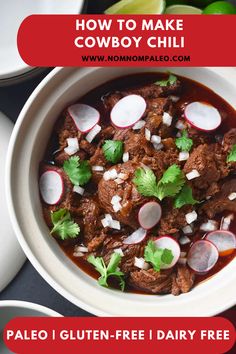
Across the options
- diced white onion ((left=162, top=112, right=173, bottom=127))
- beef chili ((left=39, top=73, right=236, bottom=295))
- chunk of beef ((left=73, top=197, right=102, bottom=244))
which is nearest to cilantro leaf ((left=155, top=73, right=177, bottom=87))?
beef chili ((left=39, top=73, right=236, bottom=295))

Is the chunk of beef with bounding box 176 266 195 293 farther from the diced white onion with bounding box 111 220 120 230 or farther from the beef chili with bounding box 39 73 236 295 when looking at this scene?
the diced white onion with bounding box 111 220 120 230

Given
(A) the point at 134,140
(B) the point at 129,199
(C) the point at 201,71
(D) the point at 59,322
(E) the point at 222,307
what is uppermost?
(C) the point at 201,71

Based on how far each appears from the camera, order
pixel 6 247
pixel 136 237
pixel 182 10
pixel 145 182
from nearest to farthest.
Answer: pixel 145 182 < pixel 136 237 < pixel 182 10 < pixel 6 247

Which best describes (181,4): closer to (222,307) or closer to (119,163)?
(119,163)

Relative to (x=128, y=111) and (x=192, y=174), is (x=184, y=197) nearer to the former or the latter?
(x=192, y=174)

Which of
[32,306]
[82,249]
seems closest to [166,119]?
[82,249]

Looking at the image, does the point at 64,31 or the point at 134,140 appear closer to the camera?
the point at 134,140

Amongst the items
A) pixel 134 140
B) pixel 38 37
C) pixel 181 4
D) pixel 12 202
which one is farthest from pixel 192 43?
pixel 12 202
